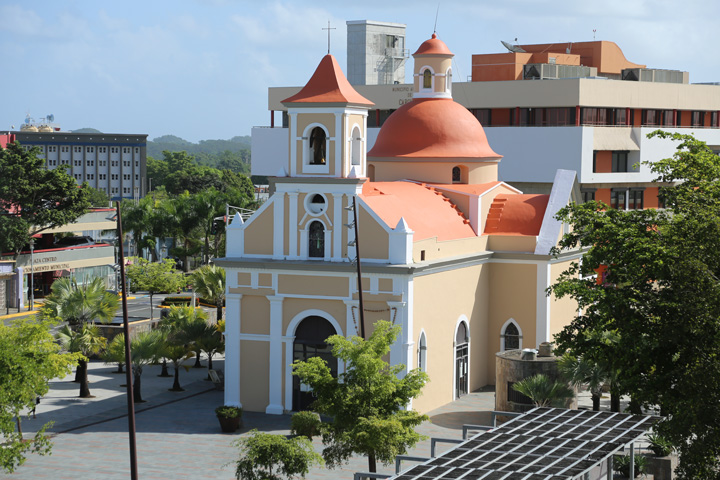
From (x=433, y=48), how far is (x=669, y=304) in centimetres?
2533

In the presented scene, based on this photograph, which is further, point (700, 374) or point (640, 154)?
point (640, 154)

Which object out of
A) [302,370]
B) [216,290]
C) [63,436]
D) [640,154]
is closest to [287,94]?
[640,154]

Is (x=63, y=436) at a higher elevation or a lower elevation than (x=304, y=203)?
lower

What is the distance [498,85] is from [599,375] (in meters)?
40.5

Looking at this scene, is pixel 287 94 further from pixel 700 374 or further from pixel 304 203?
pixel 700 374

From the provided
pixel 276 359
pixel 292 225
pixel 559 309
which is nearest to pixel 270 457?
pixel 276 359

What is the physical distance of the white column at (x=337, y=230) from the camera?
123 ft

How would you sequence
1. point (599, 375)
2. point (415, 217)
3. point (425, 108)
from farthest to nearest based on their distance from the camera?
point (425, 108)
point (415, 217)
point (599, 375)

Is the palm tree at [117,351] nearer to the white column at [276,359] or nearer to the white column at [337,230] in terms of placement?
the white column at [276,359]

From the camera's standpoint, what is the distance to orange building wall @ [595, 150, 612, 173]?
68188 mm

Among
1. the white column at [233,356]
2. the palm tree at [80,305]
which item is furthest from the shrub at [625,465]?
the palm tree at [80,305]

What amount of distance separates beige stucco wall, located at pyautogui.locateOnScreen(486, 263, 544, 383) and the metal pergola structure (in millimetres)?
16060

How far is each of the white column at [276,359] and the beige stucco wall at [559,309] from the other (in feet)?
39.2

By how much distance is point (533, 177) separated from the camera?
6819cm
